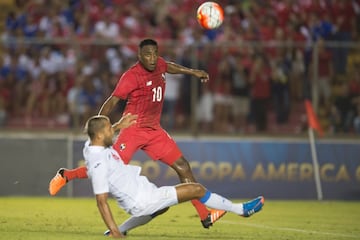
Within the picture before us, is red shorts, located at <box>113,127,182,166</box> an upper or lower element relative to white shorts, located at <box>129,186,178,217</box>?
upper

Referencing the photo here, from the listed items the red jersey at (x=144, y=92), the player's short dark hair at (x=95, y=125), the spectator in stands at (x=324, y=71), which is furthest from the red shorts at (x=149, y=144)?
the spectator in stands at (x=324, y=71)

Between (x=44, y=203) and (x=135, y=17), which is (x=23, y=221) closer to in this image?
(x=44, y=203)

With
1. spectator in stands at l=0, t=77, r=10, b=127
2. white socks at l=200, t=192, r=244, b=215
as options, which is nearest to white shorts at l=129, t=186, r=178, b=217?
white socks at l=200, t=192, r=244, b=215

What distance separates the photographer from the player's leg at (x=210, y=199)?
10.6 meters

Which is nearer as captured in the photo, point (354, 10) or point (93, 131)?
point (93, 131)

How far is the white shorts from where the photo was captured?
10383 millimetres

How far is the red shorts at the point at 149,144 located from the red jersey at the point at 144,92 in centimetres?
13

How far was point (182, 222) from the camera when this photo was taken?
1391 centimetres

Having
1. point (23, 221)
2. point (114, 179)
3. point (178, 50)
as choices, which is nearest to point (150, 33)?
point (178, 50)

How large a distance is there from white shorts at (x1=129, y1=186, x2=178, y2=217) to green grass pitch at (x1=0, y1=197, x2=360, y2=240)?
2.04 feet

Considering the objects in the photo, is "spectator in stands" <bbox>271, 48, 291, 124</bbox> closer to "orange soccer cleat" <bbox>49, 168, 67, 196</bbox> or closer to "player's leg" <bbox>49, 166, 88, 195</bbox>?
"player's leg" <bbox>49, 166, 88, 195</bbox>

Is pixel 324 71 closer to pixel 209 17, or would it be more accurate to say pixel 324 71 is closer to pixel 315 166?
pixel 315 166

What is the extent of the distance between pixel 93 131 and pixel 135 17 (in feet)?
37.8

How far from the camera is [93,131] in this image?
10.1 metres
